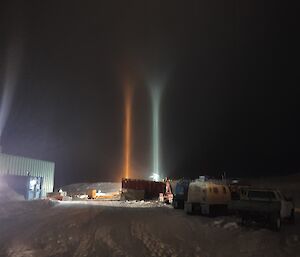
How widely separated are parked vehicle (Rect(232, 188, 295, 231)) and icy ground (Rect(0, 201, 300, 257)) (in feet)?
2.31

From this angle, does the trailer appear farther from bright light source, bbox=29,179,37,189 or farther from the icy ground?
the icy ground

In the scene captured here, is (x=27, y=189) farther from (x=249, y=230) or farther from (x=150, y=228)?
(x=249, y=230)

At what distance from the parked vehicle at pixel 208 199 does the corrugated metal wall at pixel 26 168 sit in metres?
29.5

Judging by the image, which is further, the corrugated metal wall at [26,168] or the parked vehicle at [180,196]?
the corrugated metal wall at [26,168]

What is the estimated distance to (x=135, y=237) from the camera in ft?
57.7

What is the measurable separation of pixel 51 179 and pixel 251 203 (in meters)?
46.3

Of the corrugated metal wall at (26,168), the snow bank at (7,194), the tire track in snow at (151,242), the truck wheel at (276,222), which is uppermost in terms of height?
the corrugated metal wall at (26,168)

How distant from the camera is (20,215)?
24.0 meters

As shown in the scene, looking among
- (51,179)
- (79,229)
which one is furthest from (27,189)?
(79,229)

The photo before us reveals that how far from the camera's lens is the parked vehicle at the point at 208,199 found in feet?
83.5

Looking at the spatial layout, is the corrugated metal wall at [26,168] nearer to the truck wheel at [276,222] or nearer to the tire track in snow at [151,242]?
the tire track in snow at [151,242]

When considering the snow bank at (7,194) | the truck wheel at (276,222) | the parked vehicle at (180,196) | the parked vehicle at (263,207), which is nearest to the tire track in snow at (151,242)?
the parked vehicle at (263,207)

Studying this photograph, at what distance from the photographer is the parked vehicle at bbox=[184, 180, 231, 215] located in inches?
1001

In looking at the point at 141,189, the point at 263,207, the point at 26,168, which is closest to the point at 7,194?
the point at 26,168
